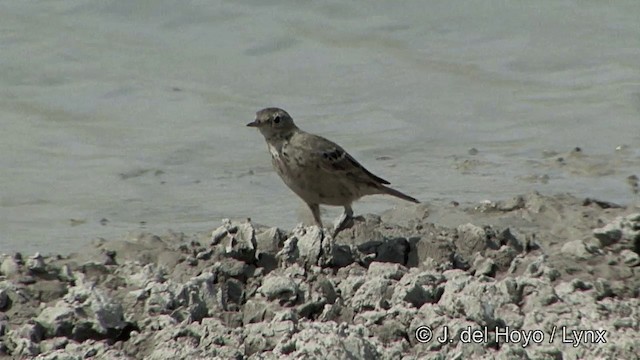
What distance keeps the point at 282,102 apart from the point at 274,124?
4.11 m

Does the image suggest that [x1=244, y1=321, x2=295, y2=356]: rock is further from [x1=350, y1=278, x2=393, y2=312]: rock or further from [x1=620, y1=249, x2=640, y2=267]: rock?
[x1=620, y1=249, x2=640, y2=267]: rock

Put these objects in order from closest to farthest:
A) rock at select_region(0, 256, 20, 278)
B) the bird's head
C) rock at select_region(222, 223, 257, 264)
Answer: rock at select_region(0, 256, 20, 278)
rock at select_region(222, 223, 257, 264)
the bird's head

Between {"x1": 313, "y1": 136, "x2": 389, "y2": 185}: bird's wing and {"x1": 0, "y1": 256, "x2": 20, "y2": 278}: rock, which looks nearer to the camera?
{"x1": 0, "y1": 256, "x2": 20, "y2": 278}: rock

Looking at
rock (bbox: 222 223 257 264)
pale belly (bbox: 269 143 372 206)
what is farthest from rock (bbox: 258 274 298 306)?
pale belly (bbox: 269 143 372 206)

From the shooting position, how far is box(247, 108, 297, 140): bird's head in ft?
28.1

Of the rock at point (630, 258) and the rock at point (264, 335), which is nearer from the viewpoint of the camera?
the rock at point (264, 335)

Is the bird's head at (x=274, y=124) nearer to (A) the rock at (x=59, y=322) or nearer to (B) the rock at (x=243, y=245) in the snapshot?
(B) the rock at (x=243, y=245)

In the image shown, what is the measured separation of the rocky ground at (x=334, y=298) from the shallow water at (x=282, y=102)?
197cm

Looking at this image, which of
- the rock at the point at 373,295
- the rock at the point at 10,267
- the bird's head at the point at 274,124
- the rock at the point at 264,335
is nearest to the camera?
the rock at the point at 264,335

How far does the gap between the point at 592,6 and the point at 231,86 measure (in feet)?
15.7

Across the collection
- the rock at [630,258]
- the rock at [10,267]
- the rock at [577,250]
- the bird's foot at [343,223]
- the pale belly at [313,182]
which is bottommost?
the rock at [630,258]

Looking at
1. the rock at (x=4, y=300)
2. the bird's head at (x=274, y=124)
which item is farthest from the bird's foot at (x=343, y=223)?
the rock at (x=4, y=300)

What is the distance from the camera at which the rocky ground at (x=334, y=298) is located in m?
6.06

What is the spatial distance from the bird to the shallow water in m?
1.33
